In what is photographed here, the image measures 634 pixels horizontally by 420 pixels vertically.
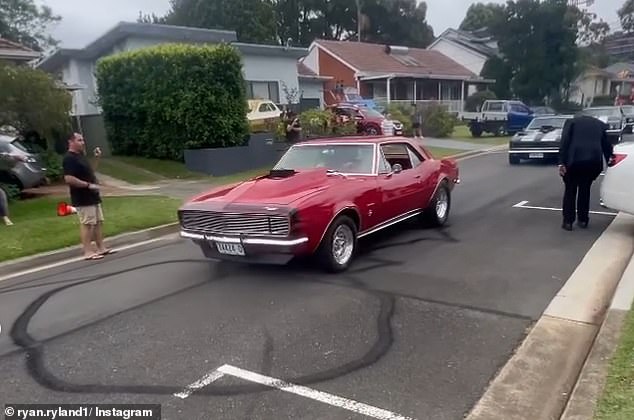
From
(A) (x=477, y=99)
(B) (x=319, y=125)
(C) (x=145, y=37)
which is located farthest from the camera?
(A) (x=477, y=99)

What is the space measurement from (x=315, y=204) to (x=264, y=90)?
24109mm

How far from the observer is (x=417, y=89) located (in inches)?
1631

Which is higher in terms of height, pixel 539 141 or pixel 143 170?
pixel 539 141

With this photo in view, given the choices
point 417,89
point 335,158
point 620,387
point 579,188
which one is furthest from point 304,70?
point 620,387

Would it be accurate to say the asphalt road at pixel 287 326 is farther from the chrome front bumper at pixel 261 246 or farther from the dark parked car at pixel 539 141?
the dark parked car at pixel 539 141

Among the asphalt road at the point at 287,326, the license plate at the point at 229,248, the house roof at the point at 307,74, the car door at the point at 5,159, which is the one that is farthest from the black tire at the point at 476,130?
the license plate at the point at 229,248

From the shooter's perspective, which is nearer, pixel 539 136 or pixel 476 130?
pixel 539 136

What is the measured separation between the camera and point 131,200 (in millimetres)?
11422

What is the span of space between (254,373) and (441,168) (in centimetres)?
570

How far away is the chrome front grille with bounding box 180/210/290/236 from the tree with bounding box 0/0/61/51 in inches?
1792

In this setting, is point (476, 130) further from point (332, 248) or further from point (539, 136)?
point (332, 248)

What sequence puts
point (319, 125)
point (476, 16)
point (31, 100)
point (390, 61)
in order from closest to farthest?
point (31, 100), point (319, 125), point (390, 61), point (476, 16)

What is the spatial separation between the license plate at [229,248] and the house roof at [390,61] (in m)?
34.0

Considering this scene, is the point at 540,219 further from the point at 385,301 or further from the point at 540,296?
the point at 385,301
